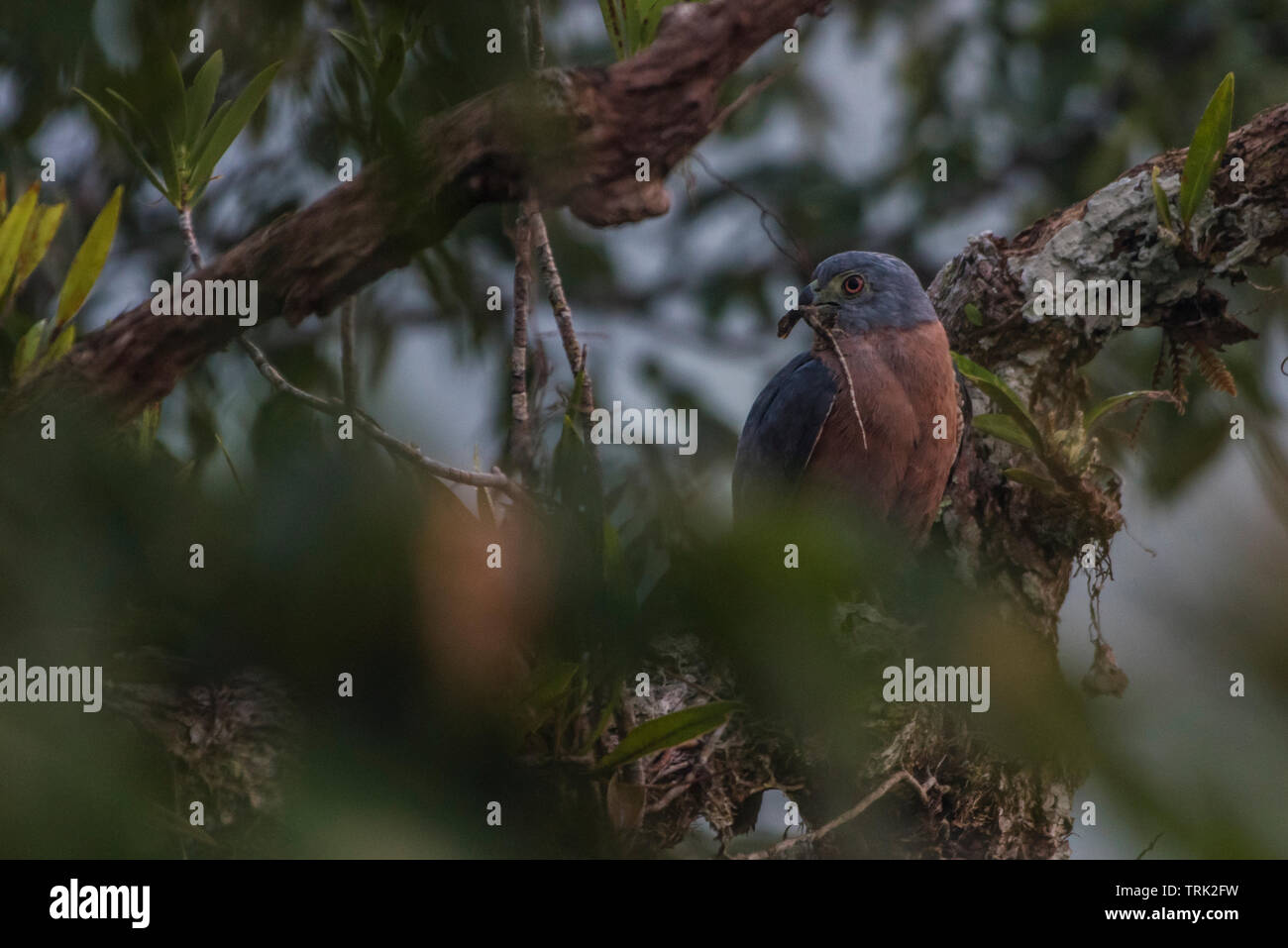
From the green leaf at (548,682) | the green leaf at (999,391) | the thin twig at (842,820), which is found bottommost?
the thin twig at (842,820)

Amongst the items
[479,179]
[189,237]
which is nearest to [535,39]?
[479,179]

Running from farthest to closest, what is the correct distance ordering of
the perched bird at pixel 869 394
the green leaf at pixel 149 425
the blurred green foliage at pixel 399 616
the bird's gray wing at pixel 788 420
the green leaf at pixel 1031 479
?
the bird's gray wing at pixel 788 420 → the perched bird at pixel 869 394 → the green leaf at pixel 1031 479 → the green leaf at pixel 149 425 → the blurred green foliage at pixel 399 616

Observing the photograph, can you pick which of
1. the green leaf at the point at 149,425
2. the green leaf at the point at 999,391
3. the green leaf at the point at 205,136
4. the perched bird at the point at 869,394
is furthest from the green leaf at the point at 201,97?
the perched bird at the point at 869,394

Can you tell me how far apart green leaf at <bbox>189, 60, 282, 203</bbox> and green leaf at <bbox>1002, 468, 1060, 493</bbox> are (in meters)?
0.98

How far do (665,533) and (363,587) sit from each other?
6 cm

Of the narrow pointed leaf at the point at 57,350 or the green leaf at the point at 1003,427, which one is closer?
the narrow pointed leaf at the point at 57,350

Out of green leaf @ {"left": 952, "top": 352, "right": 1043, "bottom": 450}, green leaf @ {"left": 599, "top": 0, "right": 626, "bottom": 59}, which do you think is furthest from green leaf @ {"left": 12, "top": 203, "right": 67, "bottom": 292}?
green leaf @ {"left": 952, "top": 352, "right": 1043, "bottom": 450}

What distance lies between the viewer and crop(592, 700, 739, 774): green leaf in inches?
14.6

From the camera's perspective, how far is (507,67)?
0.95 ft

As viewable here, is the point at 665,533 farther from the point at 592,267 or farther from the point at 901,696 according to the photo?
the point at 592,267

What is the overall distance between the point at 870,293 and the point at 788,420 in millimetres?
304

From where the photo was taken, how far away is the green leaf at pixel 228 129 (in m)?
0.39

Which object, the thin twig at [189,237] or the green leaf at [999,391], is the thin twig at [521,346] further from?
the green leaf at [999,391]

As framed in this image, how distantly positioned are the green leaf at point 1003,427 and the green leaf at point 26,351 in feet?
2.58
